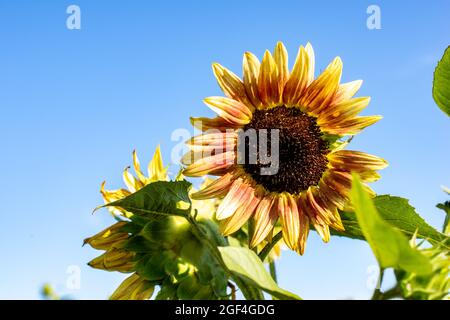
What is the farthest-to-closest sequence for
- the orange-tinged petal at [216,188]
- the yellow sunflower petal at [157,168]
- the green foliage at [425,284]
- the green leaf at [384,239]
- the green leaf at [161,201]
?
the yellow sunflower petal at [157,168]
the orange-tinged petal at [216,188]
the green leaf at [161,201]
the green foliage at [425,284]
the green leaf at [384,239]

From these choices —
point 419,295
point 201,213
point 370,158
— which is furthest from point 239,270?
point 370,158

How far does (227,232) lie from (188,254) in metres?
0.11

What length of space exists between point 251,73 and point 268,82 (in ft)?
0.13

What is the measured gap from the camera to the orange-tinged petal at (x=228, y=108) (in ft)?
3.46

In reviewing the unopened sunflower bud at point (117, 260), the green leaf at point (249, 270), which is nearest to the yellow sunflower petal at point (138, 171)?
the unopened sunflower bud at point (117, 260)

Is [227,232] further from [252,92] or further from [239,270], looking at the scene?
[239,270]

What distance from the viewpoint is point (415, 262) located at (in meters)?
0.50

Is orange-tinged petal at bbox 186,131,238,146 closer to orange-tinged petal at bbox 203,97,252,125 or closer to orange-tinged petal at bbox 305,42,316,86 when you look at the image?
orange-tinged petal at bbox 203,97,252,125

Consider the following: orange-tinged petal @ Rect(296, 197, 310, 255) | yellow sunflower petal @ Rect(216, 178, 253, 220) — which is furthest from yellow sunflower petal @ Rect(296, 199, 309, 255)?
yellow sunflower petal @ Rect(216, 178, 253, 220)

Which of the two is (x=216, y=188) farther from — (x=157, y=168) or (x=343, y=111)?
(x=343, y=111)

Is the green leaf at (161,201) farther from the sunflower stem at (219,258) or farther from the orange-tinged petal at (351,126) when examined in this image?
the orange-tinged petal at (351,126)

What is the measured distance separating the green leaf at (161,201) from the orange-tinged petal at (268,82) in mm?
274

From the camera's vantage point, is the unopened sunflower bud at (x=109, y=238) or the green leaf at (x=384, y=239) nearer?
the green leaf at (x=384, y=239)

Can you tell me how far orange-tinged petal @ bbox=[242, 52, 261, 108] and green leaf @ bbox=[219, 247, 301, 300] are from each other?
0.48 metres
